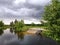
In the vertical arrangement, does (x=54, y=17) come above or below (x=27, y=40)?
above

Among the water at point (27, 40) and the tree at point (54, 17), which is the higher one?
the tree at point (54, 17)

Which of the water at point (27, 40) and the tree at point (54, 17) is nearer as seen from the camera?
the tree at point (54, 17)

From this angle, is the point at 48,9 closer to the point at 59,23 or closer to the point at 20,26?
the point at 59,23

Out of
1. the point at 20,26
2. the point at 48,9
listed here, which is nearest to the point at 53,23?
the point at 48,9

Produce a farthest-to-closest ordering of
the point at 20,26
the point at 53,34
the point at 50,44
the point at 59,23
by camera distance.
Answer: the point at 20,26 < the point at 50,44 < the point at 53,34 < the point at 59,23

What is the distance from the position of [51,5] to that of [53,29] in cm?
520

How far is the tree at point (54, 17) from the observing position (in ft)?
103

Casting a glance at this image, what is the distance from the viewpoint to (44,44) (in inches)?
1794

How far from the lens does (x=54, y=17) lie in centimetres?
3181

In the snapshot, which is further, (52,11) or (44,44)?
(44,44)

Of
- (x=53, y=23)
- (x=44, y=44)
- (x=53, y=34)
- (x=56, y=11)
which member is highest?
(x=56, y=11)

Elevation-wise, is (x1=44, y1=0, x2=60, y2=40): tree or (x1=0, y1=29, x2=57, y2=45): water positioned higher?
(x1=44, y1=0, x2=60, y2=40): tree

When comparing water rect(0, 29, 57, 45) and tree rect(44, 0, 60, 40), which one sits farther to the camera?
water rect(0, 29, 57, 45)

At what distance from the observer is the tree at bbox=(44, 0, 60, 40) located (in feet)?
103
